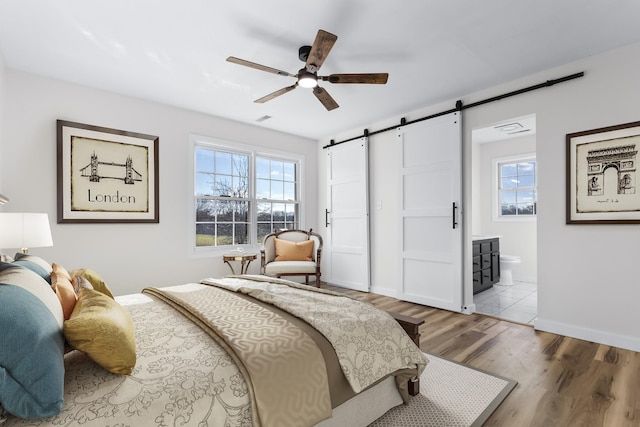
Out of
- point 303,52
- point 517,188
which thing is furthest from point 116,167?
point 517,188

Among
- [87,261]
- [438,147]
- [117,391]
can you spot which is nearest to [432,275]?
[438,147]

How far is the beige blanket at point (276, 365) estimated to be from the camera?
119 cm

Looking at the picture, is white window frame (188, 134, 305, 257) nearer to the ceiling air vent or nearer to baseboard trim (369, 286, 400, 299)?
baseboard trim (369, 286, 400, 299)

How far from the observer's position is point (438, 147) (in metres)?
4.02

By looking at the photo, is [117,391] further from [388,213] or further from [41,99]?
[388,213]

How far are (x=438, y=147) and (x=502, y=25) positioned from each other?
1682mm

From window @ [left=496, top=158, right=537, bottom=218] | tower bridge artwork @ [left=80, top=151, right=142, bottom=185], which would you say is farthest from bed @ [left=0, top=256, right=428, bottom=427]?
window @ [left=496, top=158, right=537, bottom=218]

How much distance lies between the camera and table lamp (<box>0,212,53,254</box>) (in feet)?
7.33

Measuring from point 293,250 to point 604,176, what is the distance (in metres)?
3.56

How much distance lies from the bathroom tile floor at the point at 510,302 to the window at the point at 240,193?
3.10 meters

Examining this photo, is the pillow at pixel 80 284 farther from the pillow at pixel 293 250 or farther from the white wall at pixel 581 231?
the white wall at pixel 581 231

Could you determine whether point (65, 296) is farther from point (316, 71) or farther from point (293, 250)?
point (293, 250)

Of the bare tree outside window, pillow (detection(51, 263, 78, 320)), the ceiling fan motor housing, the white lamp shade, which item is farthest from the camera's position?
the bare tree outside window

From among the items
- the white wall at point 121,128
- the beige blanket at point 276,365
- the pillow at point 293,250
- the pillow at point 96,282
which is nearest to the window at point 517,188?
the pillow at point 293,250
